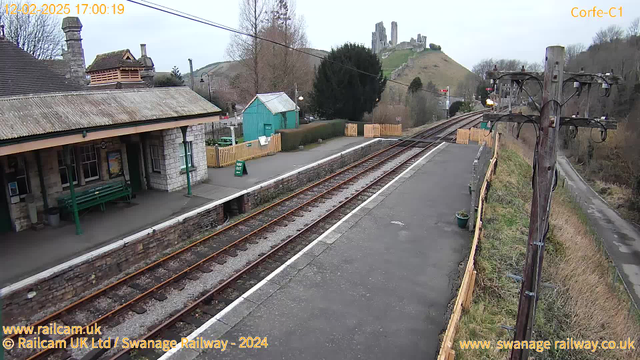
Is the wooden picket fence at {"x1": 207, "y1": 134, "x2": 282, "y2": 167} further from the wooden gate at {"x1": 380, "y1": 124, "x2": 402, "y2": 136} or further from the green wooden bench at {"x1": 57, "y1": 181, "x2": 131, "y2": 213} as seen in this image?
the wooden gate at {"x1": 380, "y1": 124, "x2": 402, "y2": 136}

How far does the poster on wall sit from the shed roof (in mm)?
12508

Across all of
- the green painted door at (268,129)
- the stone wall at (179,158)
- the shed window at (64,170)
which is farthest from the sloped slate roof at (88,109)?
the green painted door at (268,129)

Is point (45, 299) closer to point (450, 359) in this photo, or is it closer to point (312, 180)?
point (450, 359)

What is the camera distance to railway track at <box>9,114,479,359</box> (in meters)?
7.79

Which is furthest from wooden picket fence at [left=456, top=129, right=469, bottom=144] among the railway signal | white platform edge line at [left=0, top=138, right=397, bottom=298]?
the railway signal

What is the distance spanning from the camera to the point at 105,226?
11305 millimetres

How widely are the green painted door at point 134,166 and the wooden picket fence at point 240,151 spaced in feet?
15.0

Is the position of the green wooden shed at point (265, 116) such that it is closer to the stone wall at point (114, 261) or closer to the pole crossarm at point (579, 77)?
the stone wall at point (114, 261)

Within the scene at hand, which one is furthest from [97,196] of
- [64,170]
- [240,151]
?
[240,151]

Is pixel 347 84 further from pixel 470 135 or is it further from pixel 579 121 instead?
pixel 579 121

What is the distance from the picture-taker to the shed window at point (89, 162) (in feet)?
41.5

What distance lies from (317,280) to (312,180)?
1093cm

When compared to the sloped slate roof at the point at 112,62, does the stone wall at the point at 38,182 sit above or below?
below

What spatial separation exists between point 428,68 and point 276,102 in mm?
95588
